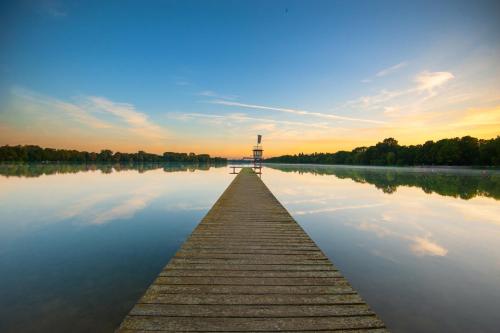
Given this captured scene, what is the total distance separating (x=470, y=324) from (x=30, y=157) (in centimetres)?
13240

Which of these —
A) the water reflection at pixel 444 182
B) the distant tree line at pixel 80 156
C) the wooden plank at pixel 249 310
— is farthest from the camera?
the distant tree line at pixel 80 156

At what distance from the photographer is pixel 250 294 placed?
3.34 m

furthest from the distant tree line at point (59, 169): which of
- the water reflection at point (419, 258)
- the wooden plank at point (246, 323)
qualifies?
the wooden plank at point (246, 323)

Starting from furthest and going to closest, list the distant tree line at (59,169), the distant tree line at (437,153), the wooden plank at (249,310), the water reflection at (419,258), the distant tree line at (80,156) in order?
→ the distant tree line at (80,156)
the distant tree line at (437,153)
the distant tree line at (59,169)
the water reflection at (419,258)
the wooden plank at (249,310)

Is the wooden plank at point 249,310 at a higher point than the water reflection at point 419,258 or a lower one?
higher

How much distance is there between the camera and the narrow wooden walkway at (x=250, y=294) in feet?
9.05

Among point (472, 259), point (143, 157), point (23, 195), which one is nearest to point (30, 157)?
point (143, 157)

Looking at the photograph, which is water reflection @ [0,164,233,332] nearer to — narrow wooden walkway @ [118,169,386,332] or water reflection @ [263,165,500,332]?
narrow wooden walkway @ [118,169,386,332]

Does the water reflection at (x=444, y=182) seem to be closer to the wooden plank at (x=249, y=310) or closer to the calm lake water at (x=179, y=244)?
the calm lake water at (x=179, y=244)

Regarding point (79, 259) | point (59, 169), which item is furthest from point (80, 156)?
point (79, 259)

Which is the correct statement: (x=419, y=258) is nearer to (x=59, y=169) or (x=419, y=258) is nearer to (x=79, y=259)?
(x=79, y=259)

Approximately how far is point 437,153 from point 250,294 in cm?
8680

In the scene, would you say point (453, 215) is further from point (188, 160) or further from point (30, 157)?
point (188, 160)

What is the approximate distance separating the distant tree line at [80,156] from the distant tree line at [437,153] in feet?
320
